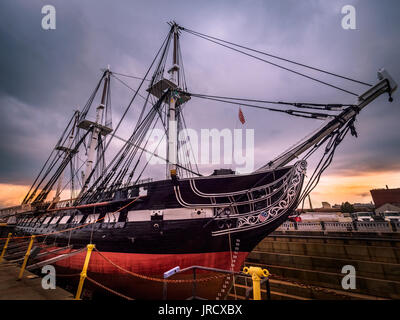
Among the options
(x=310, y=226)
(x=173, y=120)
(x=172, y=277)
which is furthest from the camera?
(x=310, y=226)

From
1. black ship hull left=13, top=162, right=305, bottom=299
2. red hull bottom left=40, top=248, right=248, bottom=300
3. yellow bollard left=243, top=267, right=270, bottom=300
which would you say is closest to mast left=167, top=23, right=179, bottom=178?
black ship hull left=13, top=162, right=305, bottom=299

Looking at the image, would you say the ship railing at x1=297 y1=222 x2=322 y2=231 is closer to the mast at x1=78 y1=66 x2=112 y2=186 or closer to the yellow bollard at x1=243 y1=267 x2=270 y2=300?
the yellow bollard at x1=243 y1=267 x2=270 y2=300

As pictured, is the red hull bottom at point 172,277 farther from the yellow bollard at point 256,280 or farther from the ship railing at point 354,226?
the ship railing at point 354,226

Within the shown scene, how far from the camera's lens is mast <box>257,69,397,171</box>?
18.0 feet

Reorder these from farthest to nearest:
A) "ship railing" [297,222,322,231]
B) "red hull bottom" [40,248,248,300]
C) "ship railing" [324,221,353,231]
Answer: "ship railing" [297,222,322,231]
"ship railing" [324,221,353,231]
"red hull bottom" [40,248,248,300]

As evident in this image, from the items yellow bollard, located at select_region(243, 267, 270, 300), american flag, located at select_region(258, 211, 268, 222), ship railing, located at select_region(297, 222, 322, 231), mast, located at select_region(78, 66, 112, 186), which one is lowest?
ship railing, located at select_region(297, 222, 322, 231)

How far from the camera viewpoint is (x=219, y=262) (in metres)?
6.63

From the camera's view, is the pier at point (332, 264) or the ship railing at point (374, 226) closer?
the pier at point (332, 264)

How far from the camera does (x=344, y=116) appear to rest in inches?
237

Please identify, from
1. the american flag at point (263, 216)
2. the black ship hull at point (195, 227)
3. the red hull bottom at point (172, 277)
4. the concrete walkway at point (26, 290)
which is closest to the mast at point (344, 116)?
the black ship hull at point (195, 227)

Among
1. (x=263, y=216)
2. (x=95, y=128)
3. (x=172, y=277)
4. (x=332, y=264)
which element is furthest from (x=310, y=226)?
(x=95, y=128)

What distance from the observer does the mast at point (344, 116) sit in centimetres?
548

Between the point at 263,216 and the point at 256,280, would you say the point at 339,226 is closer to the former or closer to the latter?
the point at 263,216
